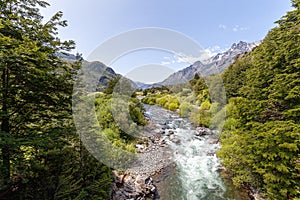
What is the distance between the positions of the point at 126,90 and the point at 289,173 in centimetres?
1403

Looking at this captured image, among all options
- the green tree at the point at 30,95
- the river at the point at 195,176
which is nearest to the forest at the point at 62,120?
the green tree at the point at 30,95

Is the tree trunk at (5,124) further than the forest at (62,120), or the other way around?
the forest at (62,120)

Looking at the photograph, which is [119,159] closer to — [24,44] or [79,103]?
[79,103]

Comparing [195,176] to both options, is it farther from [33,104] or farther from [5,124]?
[5,124]

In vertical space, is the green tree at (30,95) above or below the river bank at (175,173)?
above

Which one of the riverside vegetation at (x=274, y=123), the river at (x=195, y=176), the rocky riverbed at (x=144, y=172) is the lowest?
the river at (x=195, y=176)

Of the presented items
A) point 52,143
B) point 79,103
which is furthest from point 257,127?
point 52,143

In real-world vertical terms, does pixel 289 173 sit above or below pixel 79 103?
below

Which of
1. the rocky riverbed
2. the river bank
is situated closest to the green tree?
the rocky riverbed

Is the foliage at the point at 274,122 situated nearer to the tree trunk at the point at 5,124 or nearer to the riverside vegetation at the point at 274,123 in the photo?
the riverside vegetation at the point at 274,123

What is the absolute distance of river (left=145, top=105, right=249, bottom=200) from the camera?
21.9ft

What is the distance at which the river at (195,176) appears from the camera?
6.69m

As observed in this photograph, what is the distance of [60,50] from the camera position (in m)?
3.97

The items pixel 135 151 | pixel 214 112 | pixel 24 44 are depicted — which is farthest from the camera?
pixel 214 112
